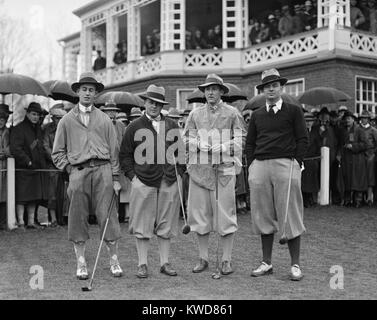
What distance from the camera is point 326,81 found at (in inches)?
757

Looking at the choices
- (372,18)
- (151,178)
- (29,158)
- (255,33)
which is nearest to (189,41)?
(255,33)

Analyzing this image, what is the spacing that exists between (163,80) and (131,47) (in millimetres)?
3590

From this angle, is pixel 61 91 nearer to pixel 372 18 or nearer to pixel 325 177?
pixel 325 177

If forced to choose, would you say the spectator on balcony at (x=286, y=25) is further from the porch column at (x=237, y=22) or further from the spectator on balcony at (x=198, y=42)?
the spectator on balcony at (x=198, y=42)

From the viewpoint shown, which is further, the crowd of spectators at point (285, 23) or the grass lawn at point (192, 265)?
the crowd of spectators at point (285, 23)

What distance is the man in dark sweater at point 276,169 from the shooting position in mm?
6574

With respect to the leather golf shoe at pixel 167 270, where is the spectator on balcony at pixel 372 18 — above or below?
above

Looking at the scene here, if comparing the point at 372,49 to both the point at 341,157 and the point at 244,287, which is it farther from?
the point at 244,287

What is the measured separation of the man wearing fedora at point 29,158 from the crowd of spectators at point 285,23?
485 inches

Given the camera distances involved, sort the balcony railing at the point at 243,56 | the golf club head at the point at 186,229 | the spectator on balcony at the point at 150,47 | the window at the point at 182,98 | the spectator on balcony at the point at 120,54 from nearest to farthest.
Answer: the golf club head at the point at 186,229 → the balcony railing at the point at 243,56 → the window at the point at 182,98 → the spectator on balcony at the point at 150,47 → the spectator on balcony at the point at 120,54

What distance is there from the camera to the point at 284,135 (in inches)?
259

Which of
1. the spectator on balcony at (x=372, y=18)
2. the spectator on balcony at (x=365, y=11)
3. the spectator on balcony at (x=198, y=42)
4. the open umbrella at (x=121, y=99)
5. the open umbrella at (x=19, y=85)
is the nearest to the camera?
the open umbrella at (x=19, y=85)

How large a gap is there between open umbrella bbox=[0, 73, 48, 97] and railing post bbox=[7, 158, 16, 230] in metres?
1.17

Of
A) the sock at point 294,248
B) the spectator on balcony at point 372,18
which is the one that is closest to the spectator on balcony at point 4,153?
the sock at point 294,248
